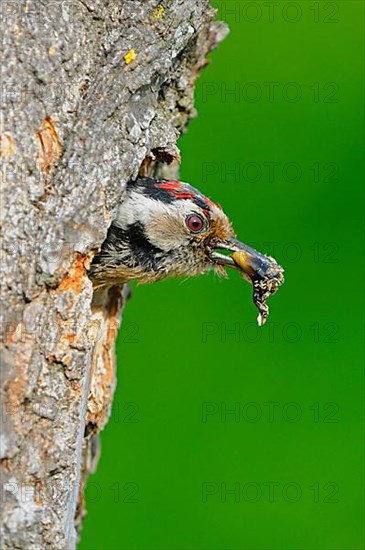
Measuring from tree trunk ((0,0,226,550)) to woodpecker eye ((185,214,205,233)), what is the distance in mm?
410

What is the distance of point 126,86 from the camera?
3562 millimetres

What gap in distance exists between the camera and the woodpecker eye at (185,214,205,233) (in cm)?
399

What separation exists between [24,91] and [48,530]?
140 cm

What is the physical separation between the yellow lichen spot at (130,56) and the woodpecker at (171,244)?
0.45 metres

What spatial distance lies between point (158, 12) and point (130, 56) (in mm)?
251

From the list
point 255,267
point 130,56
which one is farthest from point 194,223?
point 130,56

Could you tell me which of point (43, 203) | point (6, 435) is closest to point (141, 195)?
point (43, 203)

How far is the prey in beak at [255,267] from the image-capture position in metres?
4.03

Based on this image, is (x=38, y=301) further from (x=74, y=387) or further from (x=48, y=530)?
(x=48, y=530)

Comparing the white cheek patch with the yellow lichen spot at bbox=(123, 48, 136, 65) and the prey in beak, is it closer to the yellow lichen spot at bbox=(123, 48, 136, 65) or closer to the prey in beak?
the prey in beak

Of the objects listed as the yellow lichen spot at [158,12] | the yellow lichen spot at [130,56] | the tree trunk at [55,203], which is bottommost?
the tree trunk at [55,203]

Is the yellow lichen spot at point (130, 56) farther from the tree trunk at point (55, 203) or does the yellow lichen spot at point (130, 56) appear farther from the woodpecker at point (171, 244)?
the woodpecker at point (171, 244)

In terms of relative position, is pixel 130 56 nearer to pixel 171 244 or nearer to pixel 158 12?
pixel 158 12

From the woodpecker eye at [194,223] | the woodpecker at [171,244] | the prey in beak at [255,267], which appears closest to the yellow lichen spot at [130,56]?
the woodpecker at [171,244]
